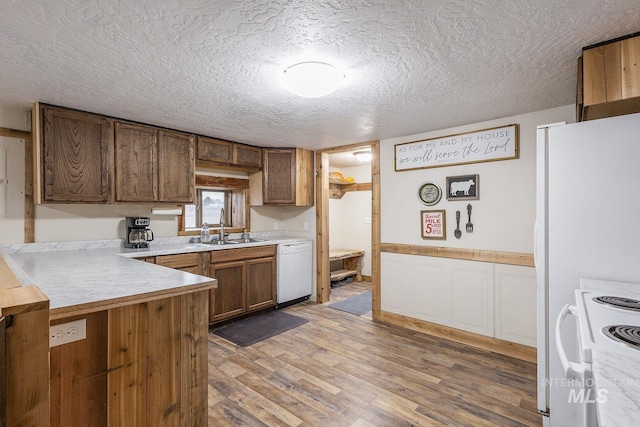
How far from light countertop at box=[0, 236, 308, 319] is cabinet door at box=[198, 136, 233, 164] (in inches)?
52.5

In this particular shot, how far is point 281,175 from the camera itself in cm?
423

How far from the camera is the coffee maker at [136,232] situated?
10.0 ft

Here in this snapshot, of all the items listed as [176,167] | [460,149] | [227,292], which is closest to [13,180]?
[176,167]

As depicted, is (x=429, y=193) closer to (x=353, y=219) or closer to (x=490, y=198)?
(x=490, y=198)

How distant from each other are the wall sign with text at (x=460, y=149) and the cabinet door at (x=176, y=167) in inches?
93.0

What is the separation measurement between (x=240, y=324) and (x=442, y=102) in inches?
122

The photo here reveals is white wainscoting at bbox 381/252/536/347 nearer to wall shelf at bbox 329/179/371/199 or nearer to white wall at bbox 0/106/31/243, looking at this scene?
wall shelf at bbox 329/179/371/199

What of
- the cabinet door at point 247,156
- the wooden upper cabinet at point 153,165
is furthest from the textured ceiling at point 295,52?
the cabinet door at point 247,156

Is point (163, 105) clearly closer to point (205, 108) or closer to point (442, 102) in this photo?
point (205, 108)

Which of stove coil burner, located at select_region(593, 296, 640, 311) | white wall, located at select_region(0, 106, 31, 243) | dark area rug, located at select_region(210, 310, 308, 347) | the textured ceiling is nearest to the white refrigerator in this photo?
stove coil burner, located at select_region(593, 296, 640, 311)

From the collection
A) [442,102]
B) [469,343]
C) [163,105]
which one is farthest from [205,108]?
[469,343]

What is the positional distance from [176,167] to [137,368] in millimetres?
2360

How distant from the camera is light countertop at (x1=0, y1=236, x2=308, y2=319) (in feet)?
4.12

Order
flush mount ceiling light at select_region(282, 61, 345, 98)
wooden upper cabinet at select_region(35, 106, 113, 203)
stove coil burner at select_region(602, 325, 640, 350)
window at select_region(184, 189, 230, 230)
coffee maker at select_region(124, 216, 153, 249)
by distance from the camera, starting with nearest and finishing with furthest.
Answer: stove coil burner at select_region(602, 325, 640, 350), flush mount ceiling light at select_region(282, 61, 345, 98), wooden upper cabinet at select_region(35, 106, 113, 203), coffee maker at select_region(124, 216, 153, 249), window at select_region(184, 189, 230, 230)
